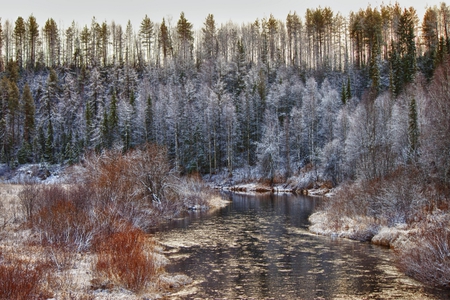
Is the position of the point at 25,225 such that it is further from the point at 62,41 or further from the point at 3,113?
the point at 62,41

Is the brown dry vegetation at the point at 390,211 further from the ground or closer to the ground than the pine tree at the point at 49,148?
closer to the ground

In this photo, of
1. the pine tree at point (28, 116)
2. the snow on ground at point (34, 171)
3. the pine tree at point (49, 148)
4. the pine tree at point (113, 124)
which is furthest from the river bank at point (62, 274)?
the pine tree at point (28, 116)

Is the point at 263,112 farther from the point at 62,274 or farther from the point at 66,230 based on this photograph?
the point at 62,274

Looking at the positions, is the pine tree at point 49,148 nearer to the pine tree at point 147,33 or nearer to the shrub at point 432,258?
the pine tree at point 147,33

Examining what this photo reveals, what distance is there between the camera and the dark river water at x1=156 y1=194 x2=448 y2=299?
44.5 ft

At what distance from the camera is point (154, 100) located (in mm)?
84625

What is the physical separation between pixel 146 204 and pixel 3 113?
66929 mm

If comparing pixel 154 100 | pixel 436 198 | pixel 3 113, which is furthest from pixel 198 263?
pixel 3 113

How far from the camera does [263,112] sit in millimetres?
79438

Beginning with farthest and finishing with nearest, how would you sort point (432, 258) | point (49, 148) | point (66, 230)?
1. point (49, 148)
2. point (66, 230)
3. point (432, 258)

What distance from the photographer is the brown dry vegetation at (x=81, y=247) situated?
11398 mm

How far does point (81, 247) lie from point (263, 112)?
6604cm

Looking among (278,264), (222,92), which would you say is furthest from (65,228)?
(222,92)

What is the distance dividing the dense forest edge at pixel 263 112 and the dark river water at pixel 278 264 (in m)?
1.54
